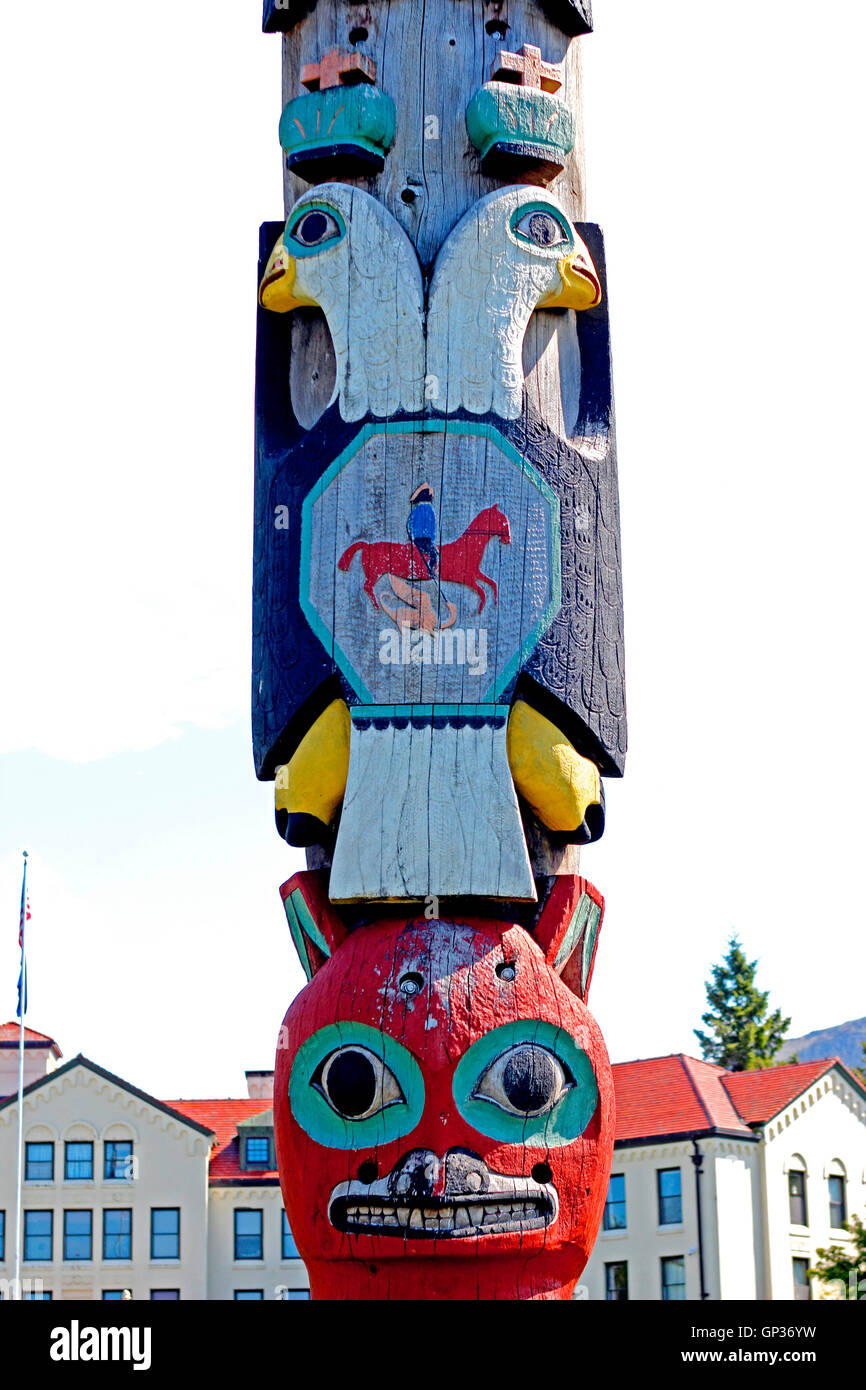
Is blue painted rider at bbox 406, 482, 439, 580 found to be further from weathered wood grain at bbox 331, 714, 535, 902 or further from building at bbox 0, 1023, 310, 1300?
building at bbox 0, 1023, 310, 1300

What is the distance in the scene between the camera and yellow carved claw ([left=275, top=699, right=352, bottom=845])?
1470 centimetres

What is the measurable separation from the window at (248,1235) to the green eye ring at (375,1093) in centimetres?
2734

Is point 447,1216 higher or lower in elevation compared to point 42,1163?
lower

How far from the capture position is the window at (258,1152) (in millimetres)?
40531

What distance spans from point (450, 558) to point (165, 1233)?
90.5 ft

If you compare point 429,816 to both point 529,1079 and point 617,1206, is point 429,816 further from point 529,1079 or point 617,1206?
point 617,1206

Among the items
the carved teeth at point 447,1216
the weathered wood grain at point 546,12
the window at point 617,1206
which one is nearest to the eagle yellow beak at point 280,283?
the weathered wood grain at point 546,12

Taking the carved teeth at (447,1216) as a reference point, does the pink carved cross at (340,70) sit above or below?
above

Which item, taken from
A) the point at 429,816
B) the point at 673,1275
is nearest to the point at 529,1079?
the point at 429,816

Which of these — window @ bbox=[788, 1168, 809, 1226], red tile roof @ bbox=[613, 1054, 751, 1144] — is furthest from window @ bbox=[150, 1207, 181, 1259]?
window @ bbox=[788, 1168, 809, 1226]

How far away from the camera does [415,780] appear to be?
14195 mm

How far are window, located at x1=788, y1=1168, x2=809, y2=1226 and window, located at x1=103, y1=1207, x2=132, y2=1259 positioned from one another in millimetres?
12335

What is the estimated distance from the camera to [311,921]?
1451 centimetres

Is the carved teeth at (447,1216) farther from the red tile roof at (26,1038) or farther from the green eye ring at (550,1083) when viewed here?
the red tile roof at (26,1038)
